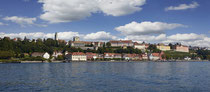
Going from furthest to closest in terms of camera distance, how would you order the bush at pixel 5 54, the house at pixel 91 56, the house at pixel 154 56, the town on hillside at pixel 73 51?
the house at pixel 154 56 → the house at pixel 91 56 → the town on hillside at pixel 73 51 → the bush at pixel 5 54

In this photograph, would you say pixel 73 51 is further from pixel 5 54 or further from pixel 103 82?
pixel 103 82

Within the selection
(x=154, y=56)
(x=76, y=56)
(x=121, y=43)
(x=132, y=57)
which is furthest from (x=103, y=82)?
(x=121, y=43)

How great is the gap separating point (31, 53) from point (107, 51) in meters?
48.1

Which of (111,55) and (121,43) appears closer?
(111,55)

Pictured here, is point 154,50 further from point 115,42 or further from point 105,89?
point 105,89

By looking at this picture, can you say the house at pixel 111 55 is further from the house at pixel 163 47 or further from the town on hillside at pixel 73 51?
the house at pixel 163 47

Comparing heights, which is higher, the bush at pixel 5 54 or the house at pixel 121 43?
the house at pixel 121 43

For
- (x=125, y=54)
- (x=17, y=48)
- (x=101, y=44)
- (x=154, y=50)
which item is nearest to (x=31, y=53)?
(x=17, y=48)

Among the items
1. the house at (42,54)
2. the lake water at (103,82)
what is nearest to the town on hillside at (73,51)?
the house at (42,54)

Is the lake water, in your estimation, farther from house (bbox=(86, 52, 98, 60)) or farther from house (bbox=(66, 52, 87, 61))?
house (bbox=(86, 52, 98, 60))

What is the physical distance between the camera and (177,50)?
194250mm

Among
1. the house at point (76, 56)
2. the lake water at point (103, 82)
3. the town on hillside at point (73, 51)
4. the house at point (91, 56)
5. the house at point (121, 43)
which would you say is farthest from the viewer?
the house at point (121, 43)

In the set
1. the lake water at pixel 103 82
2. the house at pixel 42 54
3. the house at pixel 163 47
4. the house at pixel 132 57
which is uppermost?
the house at pixel 163 47

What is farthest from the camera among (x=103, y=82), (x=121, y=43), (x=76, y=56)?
(x=121, y=43)
